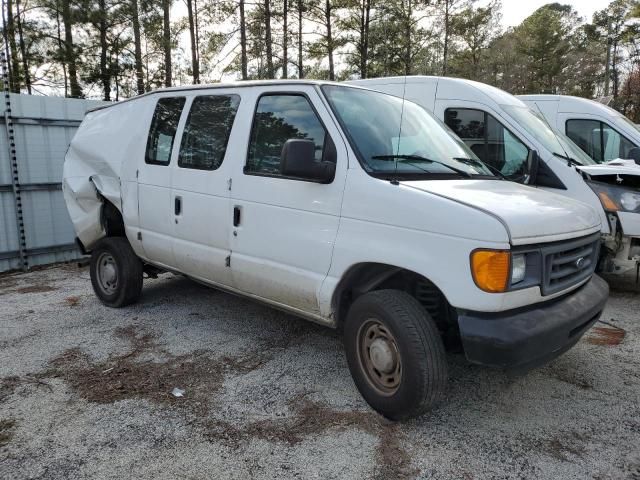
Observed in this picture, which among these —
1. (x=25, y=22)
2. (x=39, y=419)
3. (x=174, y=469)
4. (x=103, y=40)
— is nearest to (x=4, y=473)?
(x=39, y=419)

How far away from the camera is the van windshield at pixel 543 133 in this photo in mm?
5723

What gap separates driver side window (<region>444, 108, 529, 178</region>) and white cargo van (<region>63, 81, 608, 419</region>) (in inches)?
84.9

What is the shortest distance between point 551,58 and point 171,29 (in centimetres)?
3052

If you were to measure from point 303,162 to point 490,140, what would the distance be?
376cm

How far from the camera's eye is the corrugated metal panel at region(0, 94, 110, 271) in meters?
7.21

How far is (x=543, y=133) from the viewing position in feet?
19.4

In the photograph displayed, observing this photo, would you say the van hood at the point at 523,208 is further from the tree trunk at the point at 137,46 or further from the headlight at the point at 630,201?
the tree trunk at the point at 137,46

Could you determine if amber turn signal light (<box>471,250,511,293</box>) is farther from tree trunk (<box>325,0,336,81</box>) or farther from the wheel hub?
tree trunk (<box>325,0,336,81</box>)

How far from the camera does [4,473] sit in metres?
2.57

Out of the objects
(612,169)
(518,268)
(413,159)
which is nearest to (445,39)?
(612,169)

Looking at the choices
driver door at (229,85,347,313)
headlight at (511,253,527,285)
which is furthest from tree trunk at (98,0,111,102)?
headlight at (511,253,527,285)

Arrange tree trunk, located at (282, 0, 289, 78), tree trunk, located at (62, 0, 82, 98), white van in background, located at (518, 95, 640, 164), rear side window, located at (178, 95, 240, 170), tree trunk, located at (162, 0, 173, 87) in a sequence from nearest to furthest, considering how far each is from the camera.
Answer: rear side window, located at (178, 95, 240, 170) → white van in background, located at (518, 95, 640, 164) → tree trunk, located at (62, 0, 82, 98) → tree trunk, located at (162, 0, 173, 87) → tree trunk, located at (282, 0, 289, 78)

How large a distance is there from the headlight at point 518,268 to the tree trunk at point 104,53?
63.7 ft

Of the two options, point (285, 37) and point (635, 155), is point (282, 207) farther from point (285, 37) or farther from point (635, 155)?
point (285, 37)
